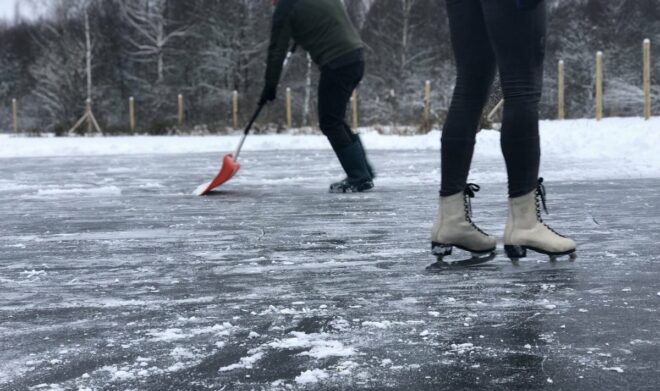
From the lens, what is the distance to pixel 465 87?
311 centimetres

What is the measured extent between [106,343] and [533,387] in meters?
0.94

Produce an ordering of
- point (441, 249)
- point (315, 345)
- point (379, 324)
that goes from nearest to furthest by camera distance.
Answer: point (315, 345)
point (379, 324)
point (441, 249)

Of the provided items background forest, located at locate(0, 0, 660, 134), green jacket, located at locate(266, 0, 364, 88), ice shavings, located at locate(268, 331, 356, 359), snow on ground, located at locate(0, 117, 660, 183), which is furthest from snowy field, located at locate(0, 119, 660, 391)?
background forest, located at locate(0, 0, 660, 134)

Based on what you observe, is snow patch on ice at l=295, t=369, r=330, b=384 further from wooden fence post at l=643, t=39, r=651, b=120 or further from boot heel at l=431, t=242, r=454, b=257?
wooden fence post at l=643, t=39, r=651, b=120

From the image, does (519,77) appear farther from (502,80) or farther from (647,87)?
(647,87)

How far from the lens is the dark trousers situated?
6086 millimetres

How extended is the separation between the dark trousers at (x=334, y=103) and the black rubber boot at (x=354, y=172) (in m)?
0.05

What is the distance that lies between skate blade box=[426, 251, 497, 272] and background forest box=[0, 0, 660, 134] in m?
30.8

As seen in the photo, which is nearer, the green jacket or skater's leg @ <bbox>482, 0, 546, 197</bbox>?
skater's leg @ <bbox>482, 0, 546, 197</bbox>

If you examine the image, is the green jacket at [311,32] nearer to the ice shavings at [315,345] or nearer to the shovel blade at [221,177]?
the shovel blade at [221,177]

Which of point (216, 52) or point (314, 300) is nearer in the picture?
point (314, 300)

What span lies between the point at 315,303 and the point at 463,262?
82 centimetres

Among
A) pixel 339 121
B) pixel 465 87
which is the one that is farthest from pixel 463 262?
pixel 339 121

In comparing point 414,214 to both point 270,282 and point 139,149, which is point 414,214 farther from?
point 139,149
